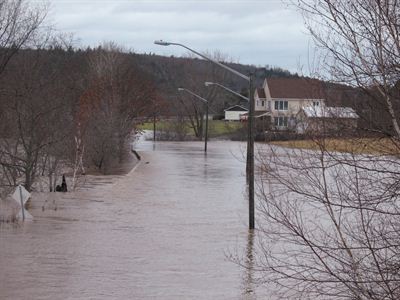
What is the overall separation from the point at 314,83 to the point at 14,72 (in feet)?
74.0

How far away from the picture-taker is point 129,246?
1661cm

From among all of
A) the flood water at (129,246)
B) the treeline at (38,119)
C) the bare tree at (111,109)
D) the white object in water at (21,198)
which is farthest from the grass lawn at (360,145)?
the bare tree at (111,109)

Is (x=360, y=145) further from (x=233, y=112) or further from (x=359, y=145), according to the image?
Answer: (x=233, y=112)

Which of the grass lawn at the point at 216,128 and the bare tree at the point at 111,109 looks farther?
the grass lawn at the point at 216,128

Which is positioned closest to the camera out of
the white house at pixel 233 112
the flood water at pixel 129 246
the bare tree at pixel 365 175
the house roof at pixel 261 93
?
the bare tree at pixel 365 175

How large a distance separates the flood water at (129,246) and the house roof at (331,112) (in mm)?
4916

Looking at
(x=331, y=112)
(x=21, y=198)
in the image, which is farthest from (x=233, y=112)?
(x=331, y=112)

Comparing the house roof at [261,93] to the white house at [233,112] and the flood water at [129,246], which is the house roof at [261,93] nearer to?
the white house at [233,112]

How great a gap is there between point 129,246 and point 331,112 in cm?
1048

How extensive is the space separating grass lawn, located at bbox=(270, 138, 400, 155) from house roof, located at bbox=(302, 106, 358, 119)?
9.2 inches

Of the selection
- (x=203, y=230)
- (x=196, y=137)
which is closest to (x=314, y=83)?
(x=203, y=230)

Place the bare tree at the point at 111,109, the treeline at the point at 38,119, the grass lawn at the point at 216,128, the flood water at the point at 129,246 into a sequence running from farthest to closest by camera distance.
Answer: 1. the grass lawn at the point at 216,128
2. the bare tree at the point at 111,109
3. the treeline at the point at 38,119
4. the flood water at the point at 129,246

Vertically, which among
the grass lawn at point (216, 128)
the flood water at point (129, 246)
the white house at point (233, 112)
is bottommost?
the flood water at point (129, 246)

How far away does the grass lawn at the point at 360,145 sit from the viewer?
6.49 metres
